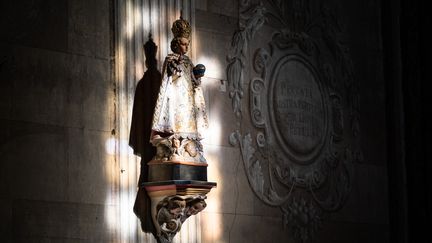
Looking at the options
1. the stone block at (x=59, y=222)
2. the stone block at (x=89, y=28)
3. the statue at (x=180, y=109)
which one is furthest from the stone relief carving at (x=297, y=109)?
the stone block at (x=59, y=222)

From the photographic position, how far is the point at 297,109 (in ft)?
33.2

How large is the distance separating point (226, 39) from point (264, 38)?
0.55 meters

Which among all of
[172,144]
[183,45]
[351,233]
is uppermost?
[183,45]

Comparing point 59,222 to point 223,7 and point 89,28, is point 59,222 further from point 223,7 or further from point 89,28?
point 223,7

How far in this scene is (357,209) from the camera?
34.9ft

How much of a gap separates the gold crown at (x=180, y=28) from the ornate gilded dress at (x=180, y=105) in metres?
0.19

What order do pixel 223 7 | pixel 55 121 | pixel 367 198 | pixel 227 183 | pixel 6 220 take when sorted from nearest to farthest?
pixel 6 220, pixel 55 121, pixel 227 183, pixel 223 7, pixel 367 198

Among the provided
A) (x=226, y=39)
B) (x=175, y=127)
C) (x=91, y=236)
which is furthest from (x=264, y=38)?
(x=91, y=236)

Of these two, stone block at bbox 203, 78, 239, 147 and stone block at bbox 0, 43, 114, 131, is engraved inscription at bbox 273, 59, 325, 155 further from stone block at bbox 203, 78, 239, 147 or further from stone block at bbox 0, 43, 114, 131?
stone block at bbox 0, 43, 114, 131

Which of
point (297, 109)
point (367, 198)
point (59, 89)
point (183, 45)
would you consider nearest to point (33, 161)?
point (59, 89)

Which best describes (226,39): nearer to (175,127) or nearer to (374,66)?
(175,127)

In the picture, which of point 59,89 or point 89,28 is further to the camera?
point 89,28

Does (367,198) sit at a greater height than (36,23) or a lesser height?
lesser

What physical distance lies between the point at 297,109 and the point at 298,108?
0.07 feet
